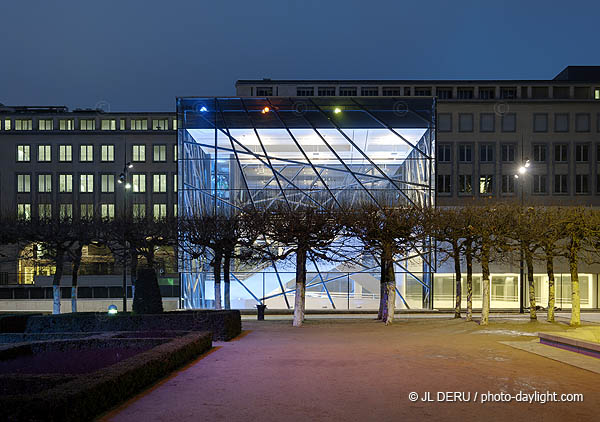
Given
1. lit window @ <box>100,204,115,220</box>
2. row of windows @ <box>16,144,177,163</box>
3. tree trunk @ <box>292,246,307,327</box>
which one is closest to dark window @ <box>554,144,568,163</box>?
tree trunk @ <box>292,246,307,327</box>

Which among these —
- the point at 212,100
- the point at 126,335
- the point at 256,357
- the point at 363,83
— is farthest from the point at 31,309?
the point at 363,83

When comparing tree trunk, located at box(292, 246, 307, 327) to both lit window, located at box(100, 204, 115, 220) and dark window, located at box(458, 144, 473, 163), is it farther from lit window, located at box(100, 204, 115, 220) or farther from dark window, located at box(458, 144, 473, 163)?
lit window, located at box(100, 204, 115, 220)

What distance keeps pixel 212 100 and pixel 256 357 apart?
2832 cm

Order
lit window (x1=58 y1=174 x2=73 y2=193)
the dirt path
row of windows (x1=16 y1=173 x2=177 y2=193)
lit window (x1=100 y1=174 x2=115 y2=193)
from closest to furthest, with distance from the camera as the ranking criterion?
the dirt path < row of windows (x1=16 y1=173 x2=177 y2=193) < lit window (x1=58 y1=174 x2=73 y2=193) < lit window (x1=100 y1=174 x2=115 y2=193)

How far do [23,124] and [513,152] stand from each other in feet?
202

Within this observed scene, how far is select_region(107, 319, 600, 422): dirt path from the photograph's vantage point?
416 inches

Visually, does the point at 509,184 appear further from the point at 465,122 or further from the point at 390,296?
the point at 390,296

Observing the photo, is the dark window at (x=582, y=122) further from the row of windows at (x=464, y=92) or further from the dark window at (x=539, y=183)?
the row of windows at (x=464, y=92)

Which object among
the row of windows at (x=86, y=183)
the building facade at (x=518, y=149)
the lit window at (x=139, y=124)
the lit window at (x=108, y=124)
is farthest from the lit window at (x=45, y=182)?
the building facade at (x=518, y=149)

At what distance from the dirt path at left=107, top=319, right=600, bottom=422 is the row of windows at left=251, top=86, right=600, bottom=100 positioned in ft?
190

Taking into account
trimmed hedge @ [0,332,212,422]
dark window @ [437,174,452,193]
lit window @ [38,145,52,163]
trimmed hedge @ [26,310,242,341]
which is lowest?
trimmed hedge @ [26,310,242,341]

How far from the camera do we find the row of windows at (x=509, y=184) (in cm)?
6325

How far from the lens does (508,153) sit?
6300 centimetres

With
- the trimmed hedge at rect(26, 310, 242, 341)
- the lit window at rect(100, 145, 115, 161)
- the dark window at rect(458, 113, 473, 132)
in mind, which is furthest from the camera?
the lit window at rect(100, 145, 115, 161)
